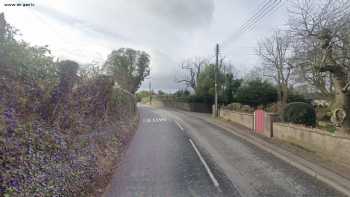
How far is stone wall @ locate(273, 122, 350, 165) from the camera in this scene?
7.30m

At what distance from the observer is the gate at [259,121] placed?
13.7 meters

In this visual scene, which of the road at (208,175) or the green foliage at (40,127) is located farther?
the road at (208,175)

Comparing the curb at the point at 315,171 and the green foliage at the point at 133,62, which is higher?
the green foliage at the point at 133,62

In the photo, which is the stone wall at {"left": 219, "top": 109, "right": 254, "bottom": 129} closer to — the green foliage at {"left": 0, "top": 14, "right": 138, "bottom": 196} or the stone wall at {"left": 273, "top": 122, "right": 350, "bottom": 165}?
the stone wall at {"left": 273, "top": 122, "right": 350, "bottom": 165}

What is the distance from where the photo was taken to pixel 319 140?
853cm

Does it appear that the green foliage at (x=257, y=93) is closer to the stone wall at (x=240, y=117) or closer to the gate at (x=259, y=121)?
the stone wall at (x=240, y=117)

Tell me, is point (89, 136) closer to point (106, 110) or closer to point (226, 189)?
point (106, 110)

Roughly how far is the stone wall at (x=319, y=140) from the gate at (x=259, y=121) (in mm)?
1976

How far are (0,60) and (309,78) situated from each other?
2556 centimetres

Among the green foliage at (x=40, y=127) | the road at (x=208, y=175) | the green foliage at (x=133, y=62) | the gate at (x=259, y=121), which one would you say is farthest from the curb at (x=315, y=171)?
the green foliage at (x=133, y=62)

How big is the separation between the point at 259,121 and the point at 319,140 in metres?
5.83

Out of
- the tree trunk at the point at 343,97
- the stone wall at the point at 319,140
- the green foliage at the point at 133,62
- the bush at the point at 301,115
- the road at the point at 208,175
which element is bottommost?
the road at the point at 208,175

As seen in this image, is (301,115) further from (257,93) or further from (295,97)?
(295,97)

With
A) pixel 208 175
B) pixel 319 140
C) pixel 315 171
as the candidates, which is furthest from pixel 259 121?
pixel 208 175
